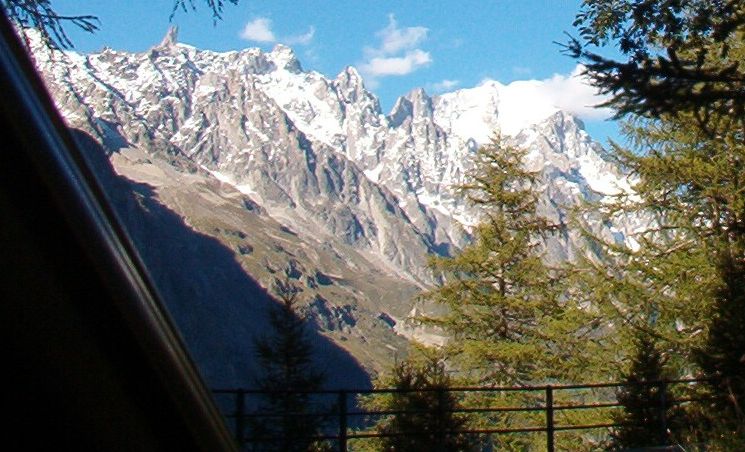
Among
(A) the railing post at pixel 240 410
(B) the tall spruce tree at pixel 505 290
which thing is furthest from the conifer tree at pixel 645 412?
(A) the railing post at pixel 240 410

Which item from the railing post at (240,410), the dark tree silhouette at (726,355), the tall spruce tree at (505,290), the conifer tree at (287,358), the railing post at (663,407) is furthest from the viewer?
the tall spruce tree at (505,290)

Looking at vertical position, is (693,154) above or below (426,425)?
above

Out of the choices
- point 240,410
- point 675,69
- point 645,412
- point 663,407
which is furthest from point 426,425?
point 675,69

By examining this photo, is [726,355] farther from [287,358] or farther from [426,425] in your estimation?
[287,358]

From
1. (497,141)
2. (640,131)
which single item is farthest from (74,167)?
(497,141)

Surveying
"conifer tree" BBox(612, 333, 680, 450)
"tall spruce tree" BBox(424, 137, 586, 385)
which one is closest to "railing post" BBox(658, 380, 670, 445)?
"conifer tree" BBox(612, 333, 680, 450)

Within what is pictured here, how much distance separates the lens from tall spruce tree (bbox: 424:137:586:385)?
61.1ft

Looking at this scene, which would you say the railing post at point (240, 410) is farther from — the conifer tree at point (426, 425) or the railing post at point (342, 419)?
the conifer tree at point (426, 425)

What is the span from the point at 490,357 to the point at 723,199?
6.49m

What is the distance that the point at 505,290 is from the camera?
20.4 metres

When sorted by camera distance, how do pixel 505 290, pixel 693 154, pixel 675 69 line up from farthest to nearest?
pixel 505 290 < pixel 693 154 < pixel 675 69

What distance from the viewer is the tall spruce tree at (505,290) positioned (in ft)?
61.1

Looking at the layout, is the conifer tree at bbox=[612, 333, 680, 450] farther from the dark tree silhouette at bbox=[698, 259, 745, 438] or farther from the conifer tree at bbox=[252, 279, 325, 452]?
the conifer tree at bbox=[252, 279, 325, 452]

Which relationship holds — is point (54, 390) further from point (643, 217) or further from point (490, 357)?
point (490, 357)
